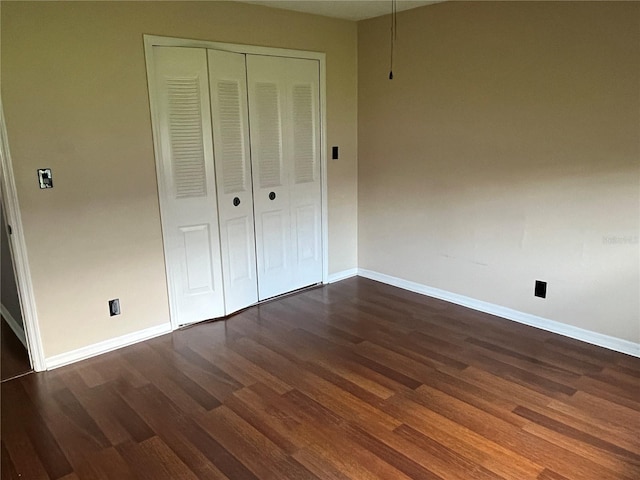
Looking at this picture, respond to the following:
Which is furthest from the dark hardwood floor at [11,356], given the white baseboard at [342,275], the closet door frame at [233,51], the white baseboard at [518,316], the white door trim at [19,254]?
the white baseboard at [518,316]

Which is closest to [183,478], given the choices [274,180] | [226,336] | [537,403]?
[226,336]

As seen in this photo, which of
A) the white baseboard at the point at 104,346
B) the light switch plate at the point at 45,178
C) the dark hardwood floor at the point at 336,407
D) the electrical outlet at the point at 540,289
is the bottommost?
the dark hardwood floor at the point at 336,407

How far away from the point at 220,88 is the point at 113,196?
1.08 meters

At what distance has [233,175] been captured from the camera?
3.70 metres

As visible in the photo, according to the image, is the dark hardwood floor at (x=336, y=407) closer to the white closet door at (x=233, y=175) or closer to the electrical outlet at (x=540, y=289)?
the electrical outlet at (x=540, y=289)

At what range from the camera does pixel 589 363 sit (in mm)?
2988

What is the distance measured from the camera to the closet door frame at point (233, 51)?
317 cm

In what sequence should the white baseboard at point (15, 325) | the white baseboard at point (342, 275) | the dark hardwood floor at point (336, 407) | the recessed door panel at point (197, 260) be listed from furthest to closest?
1. the white baseboard at point (342, 275)
2. the recessed door panel at point (197, 260)
3. the white baseboard at point (15, 325)
4. the dark hardwood floor at point (336, 407)

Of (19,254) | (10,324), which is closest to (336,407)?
(19,254)

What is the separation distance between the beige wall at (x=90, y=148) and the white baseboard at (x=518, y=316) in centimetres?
206

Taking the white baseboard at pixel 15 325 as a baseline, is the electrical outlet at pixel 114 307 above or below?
above

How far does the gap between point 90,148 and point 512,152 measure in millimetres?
2830

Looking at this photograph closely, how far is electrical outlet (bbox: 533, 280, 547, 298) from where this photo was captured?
3.44 meters

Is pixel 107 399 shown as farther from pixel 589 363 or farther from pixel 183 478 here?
pixel 589 363
